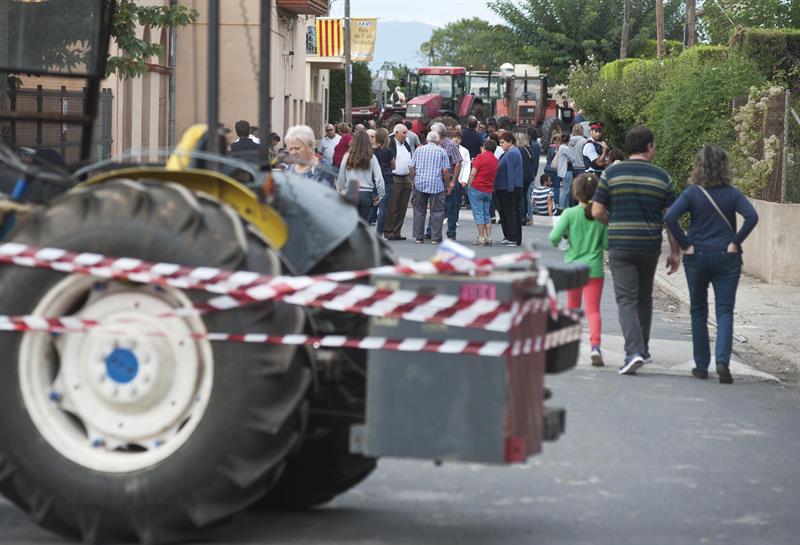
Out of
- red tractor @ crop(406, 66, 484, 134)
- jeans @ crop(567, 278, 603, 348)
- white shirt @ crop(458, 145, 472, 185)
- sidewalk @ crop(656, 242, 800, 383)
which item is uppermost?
red tractor @ crop(406, 66, 484, 134)

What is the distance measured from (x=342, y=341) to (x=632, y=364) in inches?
243

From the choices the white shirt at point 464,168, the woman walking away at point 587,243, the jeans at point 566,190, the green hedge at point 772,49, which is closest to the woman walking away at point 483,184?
the white shirt at point 464,168

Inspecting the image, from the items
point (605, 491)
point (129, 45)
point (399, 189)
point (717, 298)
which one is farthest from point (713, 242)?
point (399, 189)

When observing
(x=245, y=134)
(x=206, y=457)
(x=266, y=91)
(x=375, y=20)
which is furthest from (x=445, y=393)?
(x=375, y=20)

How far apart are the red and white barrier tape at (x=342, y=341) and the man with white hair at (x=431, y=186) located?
18.1 m

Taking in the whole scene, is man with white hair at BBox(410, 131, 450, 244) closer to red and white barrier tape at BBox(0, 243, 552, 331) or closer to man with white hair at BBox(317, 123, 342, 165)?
man with white hair at BBox(317, 123, 342, 165)

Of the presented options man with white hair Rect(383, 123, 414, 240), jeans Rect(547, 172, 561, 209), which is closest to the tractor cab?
man with white hair Rect(383, 123, 414, 240)

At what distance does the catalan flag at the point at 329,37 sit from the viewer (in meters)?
73.8

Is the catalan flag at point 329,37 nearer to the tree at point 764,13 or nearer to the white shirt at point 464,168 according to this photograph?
the tree at point 764,13

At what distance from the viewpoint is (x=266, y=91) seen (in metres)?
6.77

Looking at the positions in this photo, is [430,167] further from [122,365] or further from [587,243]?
[122,365]

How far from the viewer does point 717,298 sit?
1210 centimetres

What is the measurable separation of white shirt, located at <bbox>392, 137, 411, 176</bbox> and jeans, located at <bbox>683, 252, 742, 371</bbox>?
13416mm

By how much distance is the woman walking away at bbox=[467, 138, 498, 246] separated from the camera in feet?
80.3
